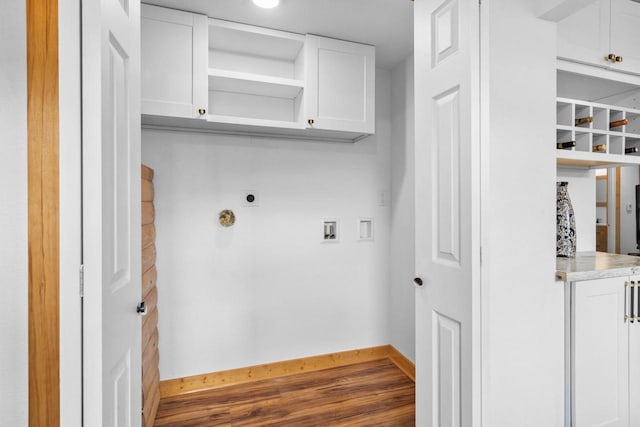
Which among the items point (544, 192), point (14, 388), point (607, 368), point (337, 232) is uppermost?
point (544, 192)

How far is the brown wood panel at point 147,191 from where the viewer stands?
1.83m

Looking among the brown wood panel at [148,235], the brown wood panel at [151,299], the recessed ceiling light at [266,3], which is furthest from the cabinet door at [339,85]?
the brown wood panel at [151,299]

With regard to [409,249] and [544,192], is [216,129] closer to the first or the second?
[409,249]

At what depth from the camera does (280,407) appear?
2137 millimetres

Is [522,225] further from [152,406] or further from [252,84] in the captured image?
[152,406]

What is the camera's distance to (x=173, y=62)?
1.91 m

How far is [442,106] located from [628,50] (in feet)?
Result: 4.57

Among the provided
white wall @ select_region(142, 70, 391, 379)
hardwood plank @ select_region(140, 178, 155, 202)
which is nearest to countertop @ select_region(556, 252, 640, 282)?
white wall @ select_region(142, 70, 391, 379)

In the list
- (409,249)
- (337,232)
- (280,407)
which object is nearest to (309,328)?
(280,407)

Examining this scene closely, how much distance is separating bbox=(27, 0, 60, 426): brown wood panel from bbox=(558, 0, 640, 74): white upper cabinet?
2.10 metres

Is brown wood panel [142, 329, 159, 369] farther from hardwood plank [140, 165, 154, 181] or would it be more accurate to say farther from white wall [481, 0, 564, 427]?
white wall [481, 0, 564, 427]

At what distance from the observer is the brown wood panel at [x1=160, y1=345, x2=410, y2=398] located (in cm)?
228

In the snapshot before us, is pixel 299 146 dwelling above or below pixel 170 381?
above

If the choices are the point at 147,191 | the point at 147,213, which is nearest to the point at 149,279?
the point at 147,213
